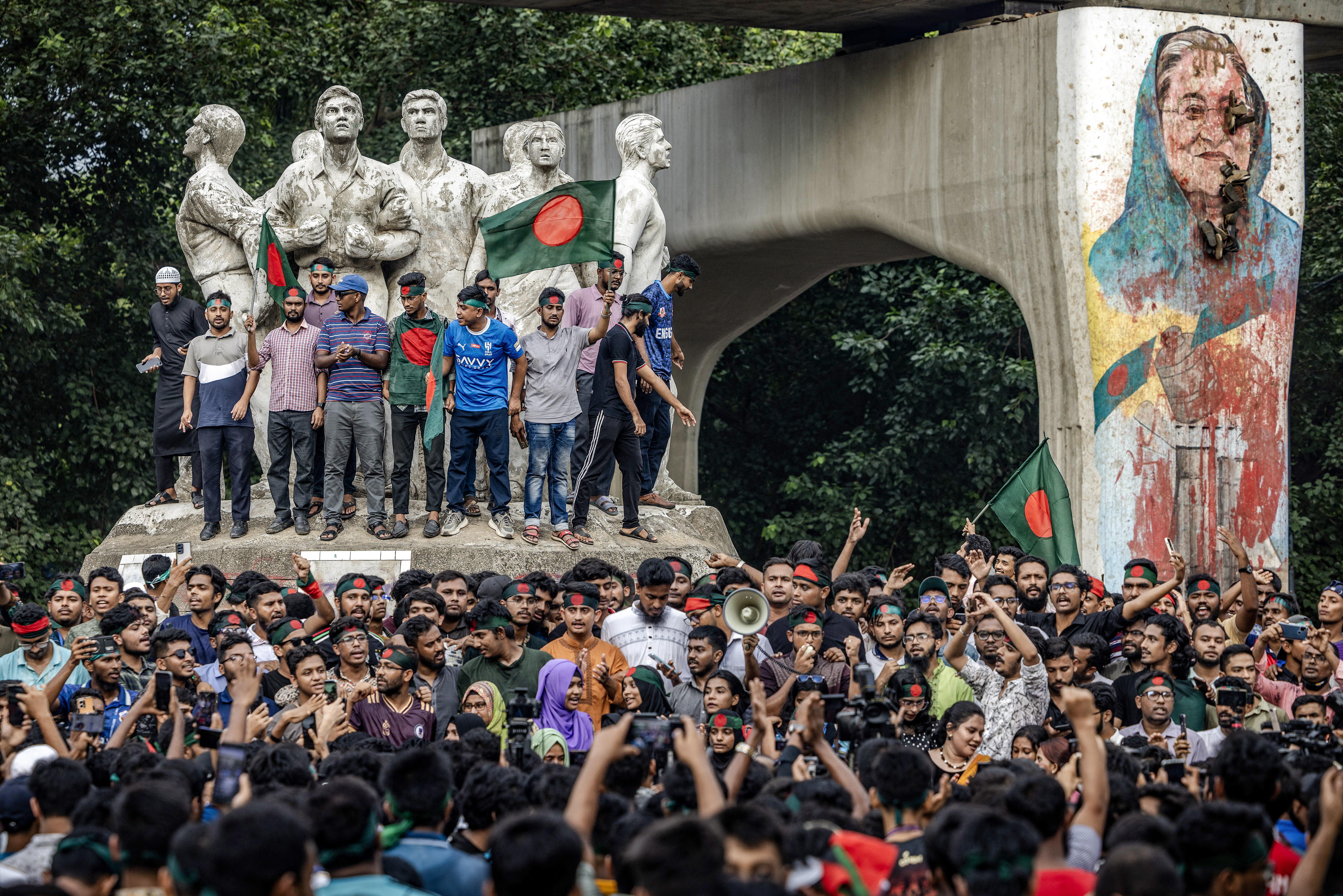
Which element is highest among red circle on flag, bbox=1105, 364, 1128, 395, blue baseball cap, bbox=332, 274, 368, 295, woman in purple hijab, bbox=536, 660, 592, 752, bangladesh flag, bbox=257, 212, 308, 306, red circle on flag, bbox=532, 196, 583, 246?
red circle on flag, bbox=532, 196, 583, 246

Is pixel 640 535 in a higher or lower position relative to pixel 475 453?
lower

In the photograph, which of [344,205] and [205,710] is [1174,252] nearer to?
[344,205]

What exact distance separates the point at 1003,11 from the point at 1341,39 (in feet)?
11.6

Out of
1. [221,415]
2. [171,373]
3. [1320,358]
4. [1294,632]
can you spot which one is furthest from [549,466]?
[1320,358]

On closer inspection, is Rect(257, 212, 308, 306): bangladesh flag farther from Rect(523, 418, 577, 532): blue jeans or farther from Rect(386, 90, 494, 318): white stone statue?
Rect(523, 418, 577, 532): blue jeans

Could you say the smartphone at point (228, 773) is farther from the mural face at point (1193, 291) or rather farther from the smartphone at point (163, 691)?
the mural face at point (1193, 291)

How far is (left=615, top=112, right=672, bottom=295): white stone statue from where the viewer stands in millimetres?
13188

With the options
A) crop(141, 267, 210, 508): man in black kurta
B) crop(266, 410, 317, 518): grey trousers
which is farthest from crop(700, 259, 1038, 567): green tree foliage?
crop(266, 410, 317, 518): grey trousers

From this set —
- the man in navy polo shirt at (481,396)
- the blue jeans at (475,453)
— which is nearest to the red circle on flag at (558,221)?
the man in navy polo shirt at (481,396)

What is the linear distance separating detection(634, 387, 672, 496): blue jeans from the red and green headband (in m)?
3.93

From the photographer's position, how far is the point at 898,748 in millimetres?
5035

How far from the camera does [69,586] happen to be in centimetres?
873

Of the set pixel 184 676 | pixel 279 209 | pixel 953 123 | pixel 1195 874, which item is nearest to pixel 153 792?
pixel 1195 874

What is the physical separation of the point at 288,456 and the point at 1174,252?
644cm
